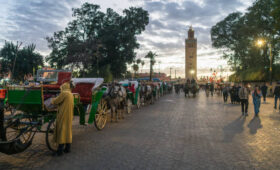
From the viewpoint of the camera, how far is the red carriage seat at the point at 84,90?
28.4ft

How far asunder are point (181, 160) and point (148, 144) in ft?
4.77

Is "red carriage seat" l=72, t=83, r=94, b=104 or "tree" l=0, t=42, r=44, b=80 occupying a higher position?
"tree" l=0, t=42, r=44, b=80

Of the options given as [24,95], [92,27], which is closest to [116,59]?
[92,27]

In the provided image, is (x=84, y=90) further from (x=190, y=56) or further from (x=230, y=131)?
(x=190, y=56)

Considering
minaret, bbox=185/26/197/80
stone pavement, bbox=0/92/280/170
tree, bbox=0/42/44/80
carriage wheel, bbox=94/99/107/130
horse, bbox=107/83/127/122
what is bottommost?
stone pavement, bbox=0/92/280/170

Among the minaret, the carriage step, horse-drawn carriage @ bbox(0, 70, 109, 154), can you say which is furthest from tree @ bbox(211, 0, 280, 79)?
the minaret

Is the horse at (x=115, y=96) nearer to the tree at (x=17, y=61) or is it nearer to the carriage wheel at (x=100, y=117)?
the carriage wheel at (x=100, y=117)

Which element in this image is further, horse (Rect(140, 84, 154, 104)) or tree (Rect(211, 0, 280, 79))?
tree (Rect(211, 0, 280, 79))

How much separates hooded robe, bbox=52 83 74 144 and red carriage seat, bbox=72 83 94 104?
318cm

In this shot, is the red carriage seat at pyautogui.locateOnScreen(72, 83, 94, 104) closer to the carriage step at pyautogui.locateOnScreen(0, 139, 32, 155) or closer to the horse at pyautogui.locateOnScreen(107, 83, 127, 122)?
the horse at pyautogui.locateOnScreen(107, 83, 127, 122)

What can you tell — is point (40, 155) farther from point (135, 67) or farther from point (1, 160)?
point (135, 67)

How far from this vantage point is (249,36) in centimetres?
4081

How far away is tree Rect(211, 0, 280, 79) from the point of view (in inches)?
1388

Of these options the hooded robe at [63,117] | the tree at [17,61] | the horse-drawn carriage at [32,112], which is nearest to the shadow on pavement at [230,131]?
the horse-drawn carriage at [32,112]
